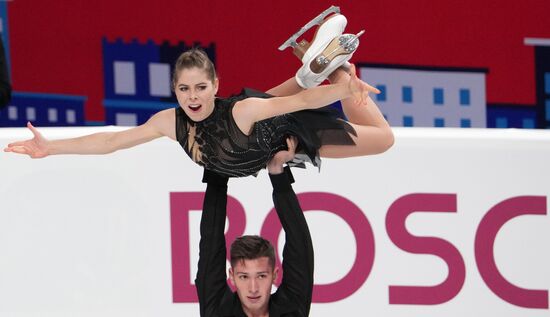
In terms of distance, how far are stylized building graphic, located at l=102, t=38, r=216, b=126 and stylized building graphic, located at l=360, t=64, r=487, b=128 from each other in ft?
3.17

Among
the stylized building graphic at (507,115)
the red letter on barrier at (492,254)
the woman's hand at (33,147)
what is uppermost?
the stylized building graphic at (507,115)

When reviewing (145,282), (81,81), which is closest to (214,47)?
(81,81)

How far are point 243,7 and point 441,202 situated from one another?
79.5 inches

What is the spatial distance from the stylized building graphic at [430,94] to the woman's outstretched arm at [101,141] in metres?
2.48

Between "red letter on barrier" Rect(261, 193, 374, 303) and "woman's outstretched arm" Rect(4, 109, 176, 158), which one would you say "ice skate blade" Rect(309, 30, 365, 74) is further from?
"red letter on barrier" Rect(261, 193, 374, 303)

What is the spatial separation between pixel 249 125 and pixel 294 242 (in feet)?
1.37

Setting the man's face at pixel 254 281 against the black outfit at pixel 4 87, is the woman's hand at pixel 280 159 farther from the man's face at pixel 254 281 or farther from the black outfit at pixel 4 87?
the black outfit at pixel 4 87

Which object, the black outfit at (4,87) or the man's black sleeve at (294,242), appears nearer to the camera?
the man's black sleeve at (294,242)

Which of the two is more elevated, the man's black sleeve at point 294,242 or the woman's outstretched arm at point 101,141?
the woman's outstretched arm at point 101,141

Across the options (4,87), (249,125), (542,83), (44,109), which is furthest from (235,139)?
(542,83)

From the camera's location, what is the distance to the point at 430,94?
5.87 m

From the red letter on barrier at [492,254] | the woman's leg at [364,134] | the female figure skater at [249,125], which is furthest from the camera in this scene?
the red letter on barrier at [492,254]

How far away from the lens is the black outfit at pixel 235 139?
11.2 ft

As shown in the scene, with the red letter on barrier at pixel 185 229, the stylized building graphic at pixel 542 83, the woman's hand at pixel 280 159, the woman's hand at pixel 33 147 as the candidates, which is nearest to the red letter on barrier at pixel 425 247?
the red letter on barrier at pixel 185 229
